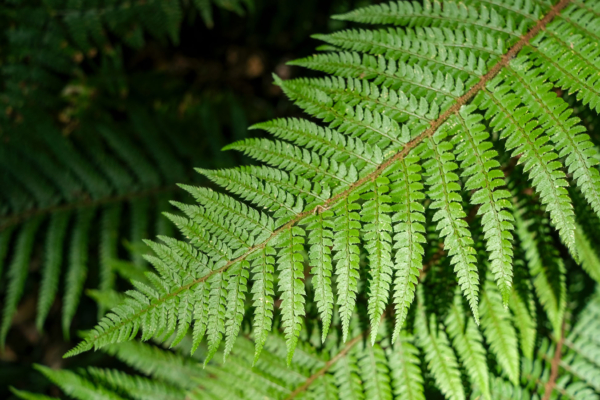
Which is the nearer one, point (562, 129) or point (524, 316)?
point (562, 129)

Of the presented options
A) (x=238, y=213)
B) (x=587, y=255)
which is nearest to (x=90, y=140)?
(x=238, y=213)

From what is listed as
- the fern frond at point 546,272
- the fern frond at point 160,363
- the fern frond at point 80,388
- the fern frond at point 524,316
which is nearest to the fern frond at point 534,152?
the fern frond at point 546,272

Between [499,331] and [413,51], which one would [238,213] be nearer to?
[413,51]

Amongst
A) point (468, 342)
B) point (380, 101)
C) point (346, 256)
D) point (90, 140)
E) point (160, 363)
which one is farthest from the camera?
point (90, 140)

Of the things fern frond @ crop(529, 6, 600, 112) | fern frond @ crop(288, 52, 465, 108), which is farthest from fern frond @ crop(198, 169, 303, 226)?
fern frond @ crop(529, 6, 600, 112)

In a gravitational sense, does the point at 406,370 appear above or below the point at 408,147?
below

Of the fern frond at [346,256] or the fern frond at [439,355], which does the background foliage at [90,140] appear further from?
the fern frond at [439,355]

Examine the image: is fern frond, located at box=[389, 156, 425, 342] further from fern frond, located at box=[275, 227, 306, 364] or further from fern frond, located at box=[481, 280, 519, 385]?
fern frond, located at box=[481, 280, 519, 385]

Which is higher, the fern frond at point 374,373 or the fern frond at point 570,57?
the fern frond at point 570,57
